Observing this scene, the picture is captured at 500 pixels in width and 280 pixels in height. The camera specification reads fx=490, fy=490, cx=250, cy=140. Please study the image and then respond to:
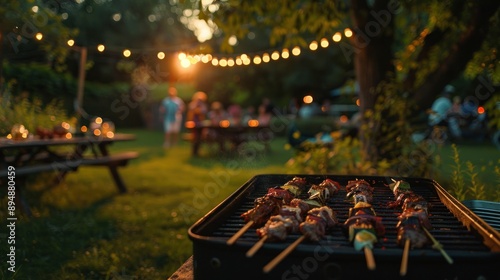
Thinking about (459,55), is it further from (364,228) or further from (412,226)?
(364,228)

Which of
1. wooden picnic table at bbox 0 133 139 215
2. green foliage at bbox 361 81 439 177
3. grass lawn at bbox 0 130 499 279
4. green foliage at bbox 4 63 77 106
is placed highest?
green foliage at bbox 4 63 77 106

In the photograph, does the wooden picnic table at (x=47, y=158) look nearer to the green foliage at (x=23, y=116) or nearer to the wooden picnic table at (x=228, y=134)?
the green foliage at (x=23, y=116)

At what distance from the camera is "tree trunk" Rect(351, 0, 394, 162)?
728 cm

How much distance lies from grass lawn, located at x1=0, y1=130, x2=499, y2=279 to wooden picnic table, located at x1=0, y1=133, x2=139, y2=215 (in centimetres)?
36

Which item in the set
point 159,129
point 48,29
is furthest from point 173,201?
point 159,129

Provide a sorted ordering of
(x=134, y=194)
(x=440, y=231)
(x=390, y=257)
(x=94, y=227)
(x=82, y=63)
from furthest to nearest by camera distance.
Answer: (x=82, y=63), (x=134, y=194), (x=94, y=227), (x=440, y=231), (x=390, y=257)

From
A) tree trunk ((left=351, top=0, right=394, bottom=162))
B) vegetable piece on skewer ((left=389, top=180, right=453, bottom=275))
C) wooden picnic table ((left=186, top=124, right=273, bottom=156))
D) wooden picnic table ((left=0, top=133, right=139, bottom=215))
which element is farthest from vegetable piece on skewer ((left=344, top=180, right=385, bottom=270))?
wooden picnic table ((left=186, top=124, right=273, bottom=156))

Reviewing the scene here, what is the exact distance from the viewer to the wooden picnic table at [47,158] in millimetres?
5879

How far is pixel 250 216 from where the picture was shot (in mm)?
2736

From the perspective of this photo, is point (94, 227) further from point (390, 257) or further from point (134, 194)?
point (390, 257)

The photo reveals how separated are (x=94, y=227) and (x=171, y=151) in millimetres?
10093

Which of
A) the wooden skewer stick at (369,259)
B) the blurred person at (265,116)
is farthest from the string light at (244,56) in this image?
the blurred person at (265,116)

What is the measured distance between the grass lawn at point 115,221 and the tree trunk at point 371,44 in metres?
1.54

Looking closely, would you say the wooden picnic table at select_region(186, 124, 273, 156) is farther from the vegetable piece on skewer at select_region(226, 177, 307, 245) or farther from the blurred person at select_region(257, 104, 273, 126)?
the vegetable piece on skewer at select_region(226, 177, 307, 245)
